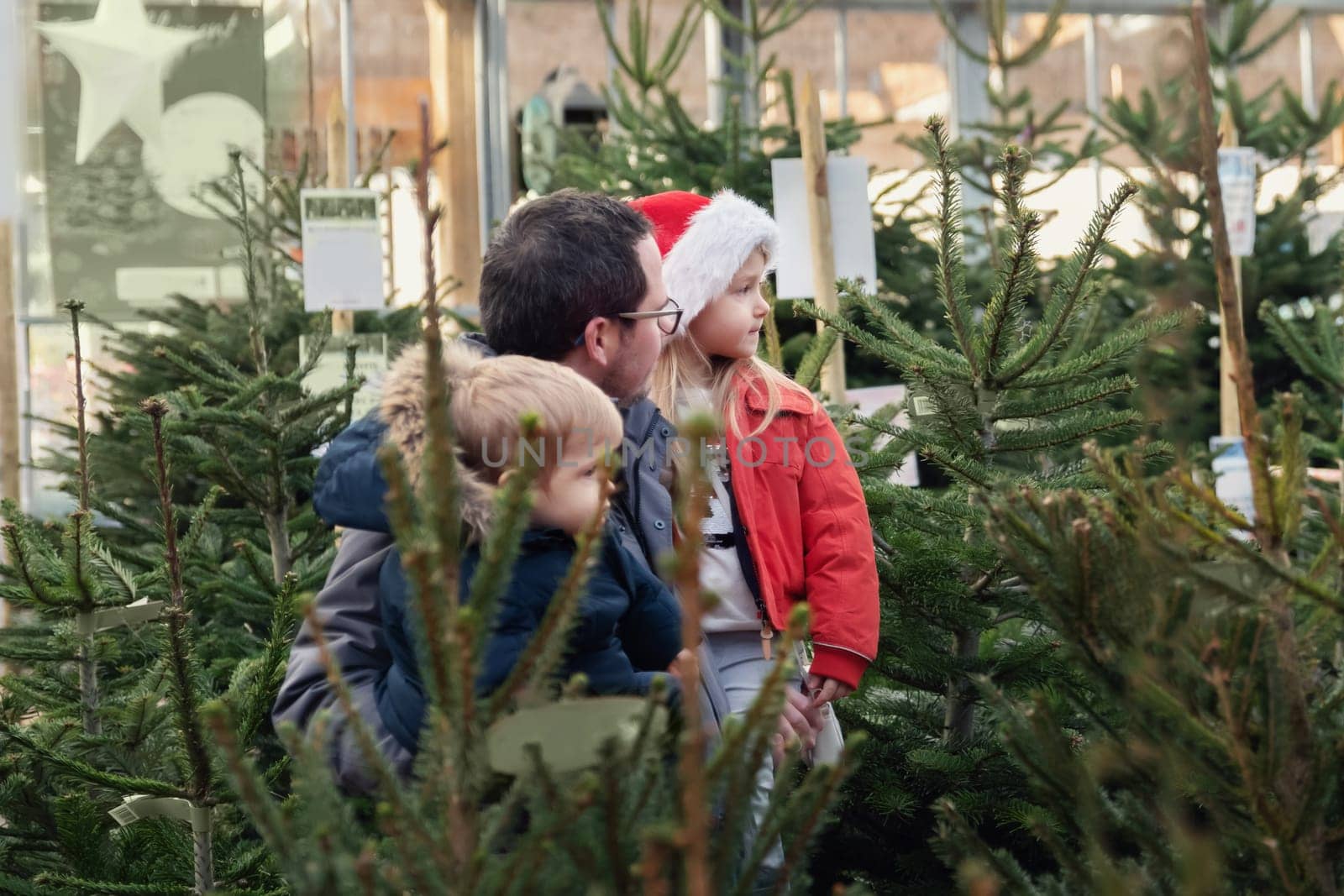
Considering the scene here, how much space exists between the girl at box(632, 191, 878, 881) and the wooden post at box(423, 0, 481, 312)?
675 centimetres

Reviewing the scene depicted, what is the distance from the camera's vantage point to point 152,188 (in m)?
7.11

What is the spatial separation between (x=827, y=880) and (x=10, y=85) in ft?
9.40

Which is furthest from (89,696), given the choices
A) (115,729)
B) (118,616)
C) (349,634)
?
(349,634)

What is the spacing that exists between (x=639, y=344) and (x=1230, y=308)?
853 millimetres

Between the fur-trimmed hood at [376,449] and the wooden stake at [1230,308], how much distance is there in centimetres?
82

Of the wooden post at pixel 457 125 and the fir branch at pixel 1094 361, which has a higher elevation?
the wooden post at pixel 457 125

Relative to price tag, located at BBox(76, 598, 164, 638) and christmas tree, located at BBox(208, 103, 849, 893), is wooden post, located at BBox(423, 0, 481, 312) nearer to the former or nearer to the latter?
price tag, located at BBox(76, 598, 164, 638)

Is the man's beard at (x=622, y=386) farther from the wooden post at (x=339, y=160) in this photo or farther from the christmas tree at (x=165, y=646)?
the wooden post at (x=339, y=160)

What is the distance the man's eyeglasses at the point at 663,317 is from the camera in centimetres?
220

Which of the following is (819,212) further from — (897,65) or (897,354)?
(897,65)

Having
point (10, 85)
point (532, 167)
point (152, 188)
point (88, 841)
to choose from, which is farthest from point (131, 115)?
point (88, 841)

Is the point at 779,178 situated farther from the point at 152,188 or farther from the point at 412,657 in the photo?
the point at 152,188

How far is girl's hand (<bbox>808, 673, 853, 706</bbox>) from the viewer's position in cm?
253

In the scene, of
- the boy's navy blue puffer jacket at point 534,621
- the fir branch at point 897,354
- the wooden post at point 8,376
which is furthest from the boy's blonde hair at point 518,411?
the wooden post at point 8,376
